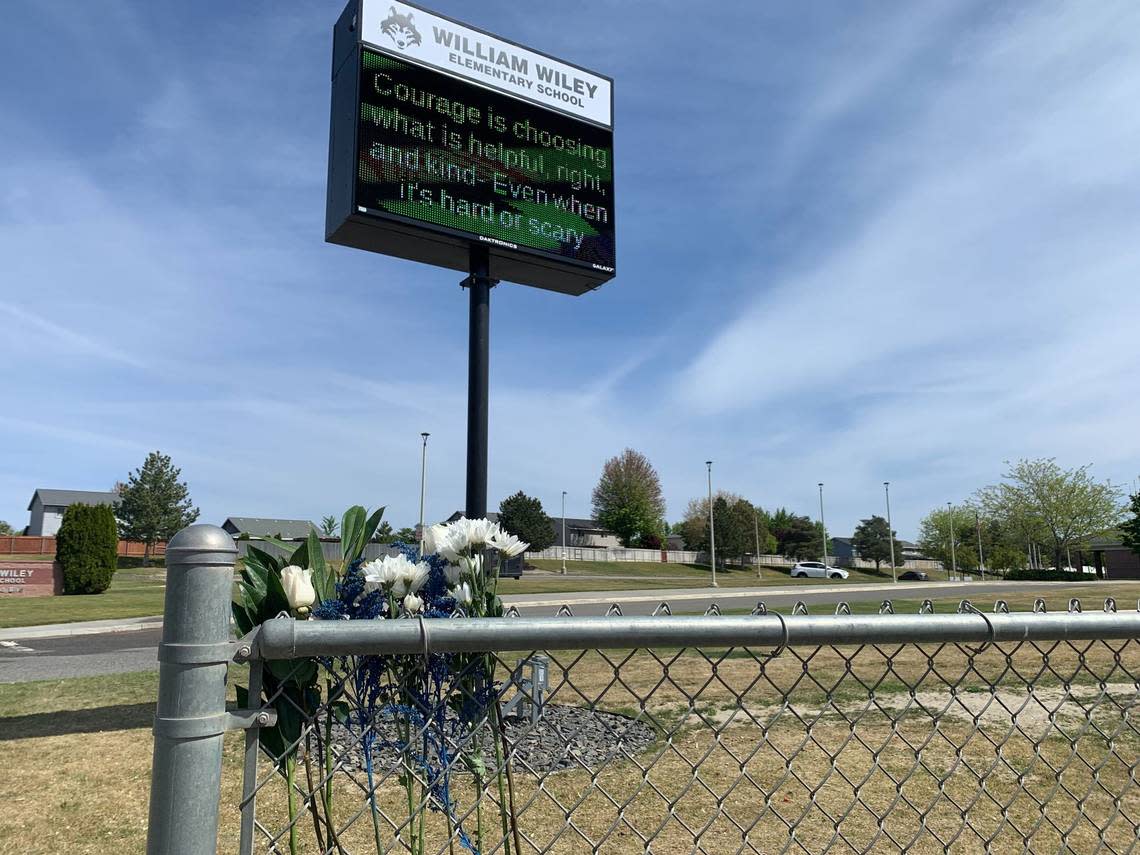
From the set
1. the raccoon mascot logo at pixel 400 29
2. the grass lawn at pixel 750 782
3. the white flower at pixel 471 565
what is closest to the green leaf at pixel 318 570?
the white flower at pixel 471 565

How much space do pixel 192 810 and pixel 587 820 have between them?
297 centimetres

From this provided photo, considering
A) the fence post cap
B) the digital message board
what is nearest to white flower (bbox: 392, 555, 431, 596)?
the fence post cap

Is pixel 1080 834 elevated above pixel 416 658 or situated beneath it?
situated beneath

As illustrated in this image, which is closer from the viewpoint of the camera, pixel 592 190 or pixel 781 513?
pixel 592 190

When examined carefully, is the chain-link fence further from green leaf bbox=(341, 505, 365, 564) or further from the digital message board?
the digital message board

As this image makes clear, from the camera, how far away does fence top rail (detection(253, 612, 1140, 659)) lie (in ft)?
4.48

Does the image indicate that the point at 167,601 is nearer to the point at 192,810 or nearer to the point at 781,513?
the point at 192,810

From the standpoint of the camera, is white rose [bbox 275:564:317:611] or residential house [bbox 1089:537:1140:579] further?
residential house [bbox 1089:537:1140:579]

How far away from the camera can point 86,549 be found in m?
23.9

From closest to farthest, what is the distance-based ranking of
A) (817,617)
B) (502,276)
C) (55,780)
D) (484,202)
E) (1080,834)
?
(817,617), (1080,834), (55,780), (484,202), (502,276)

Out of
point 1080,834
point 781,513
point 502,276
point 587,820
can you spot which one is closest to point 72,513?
point 502,276

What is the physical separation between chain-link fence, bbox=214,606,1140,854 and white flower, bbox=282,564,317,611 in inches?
5.3

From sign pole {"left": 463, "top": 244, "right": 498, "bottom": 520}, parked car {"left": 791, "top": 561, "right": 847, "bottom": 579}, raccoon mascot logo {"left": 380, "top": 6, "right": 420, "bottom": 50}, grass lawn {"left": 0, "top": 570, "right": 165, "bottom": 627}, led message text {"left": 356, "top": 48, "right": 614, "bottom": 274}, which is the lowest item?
parked car {"left": 791, "top": 561, "right": 847, "bottom": 579}

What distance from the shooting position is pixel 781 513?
81.8 meters
